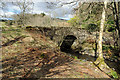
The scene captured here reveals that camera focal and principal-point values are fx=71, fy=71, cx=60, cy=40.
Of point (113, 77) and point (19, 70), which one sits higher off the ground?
point (19, 70)

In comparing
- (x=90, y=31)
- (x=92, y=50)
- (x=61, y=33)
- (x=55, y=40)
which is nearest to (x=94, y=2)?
(x=61, y=33)

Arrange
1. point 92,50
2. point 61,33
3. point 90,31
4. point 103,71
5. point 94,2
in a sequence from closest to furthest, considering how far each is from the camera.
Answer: point 103,71
point 94,2
point 61,33
point 92,50
point 90,31

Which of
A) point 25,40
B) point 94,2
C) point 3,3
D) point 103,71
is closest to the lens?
point 103,71

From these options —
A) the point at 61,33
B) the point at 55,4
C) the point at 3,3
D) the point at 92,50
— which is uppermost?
the point at 3,3

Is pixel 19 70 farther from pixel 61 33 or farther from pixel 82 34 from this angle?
pixel 82 34

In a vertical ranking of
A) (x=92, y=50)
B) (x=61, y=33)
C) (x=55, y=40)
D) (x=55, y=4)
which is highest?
(x=55, y=4)

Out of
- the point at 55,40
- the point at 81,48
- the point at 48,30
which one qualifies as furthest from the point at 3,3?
the point at 81,48

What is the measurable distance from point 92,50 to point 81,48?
215 cm

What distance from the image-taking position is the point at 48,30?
1094 centimetres

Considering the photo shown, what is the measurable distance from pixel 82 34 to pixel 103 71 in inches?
391

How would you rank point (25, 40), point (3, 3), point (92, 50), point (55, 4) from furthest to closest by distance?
point (92, 50)
point (3, 3)
point (25, 40)
point (55, 4)

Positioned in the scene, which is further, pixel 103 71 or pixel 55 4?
pixel 55 4

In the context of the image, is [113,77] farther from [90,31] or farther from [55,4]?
[90,31]

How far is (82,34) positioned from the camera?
14.2 metres
